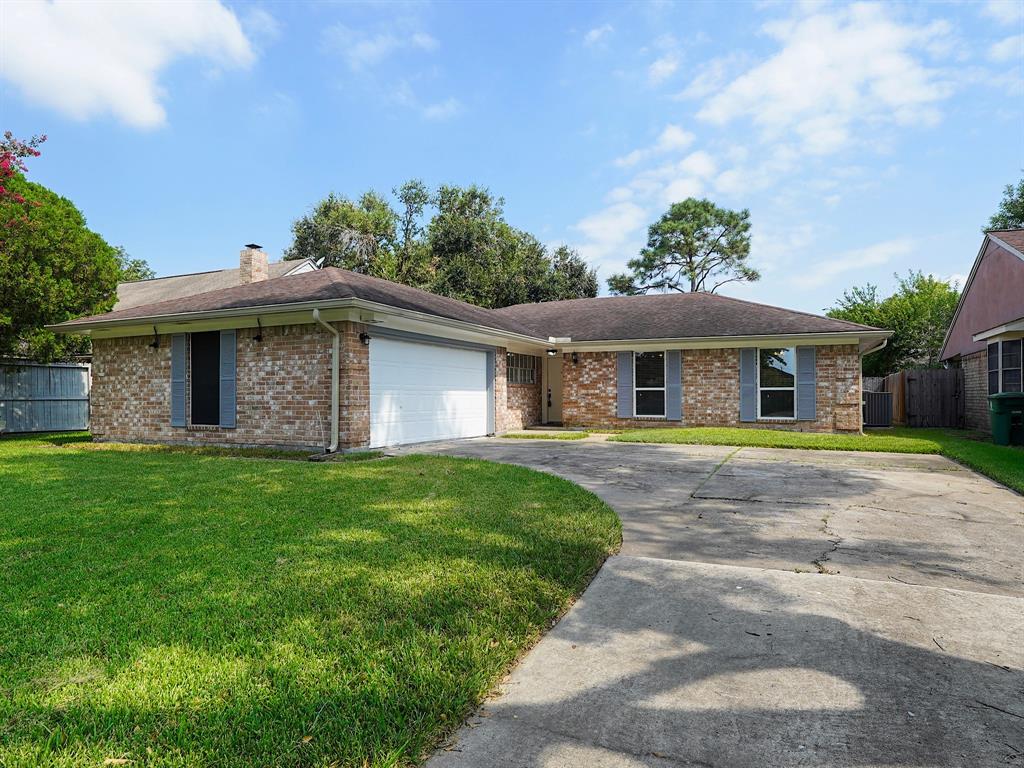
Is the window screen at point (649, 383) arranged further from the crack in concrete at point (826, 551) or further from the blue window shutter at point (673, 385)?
the crack in concrete at point (826, 551)

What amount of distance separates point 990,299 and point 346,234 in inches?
1162

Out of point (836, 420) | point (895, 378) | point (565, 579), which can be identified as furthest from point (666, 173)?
point (565, 579)

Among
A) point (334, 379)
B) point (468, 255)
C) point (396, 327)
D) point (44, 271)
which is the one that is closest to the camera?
point (334, 379)

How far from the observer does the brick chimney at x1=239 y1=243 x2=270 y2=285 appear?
47.9 ft

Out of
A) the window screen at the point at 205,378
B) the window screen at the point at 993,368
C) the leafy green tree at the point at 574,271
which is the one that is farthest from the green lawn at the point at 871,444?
the leafy green tree at the point at 574,271

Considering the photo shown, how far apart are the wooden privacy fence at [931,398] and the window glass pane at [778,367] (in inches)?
247

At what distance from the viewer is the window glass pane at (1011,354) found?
514 inches

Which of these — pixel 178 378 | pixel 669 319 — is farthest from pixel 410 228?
pixel 178 378

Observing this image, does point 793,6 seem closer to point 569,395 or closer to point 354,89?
point 569,395

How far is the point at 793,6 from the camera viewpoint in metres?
8.91

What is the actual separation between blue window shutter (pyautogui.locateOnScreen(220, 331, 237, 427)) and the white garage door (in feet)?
10.2

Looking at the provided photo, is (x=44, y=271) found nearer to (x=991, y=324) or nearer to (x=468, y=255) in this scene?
(x=468, y=255)

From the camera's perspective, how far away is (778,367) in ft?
47.6

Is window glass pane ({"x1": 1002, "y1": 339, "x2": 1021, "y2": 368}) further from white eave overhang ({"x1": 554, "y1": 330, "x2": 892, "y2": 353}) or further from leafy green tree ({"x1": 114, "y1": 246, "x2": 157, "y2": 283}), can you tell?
leafy green tree ({"x1": 114, "y1": 246, "x2": 157, "y2": 283})
